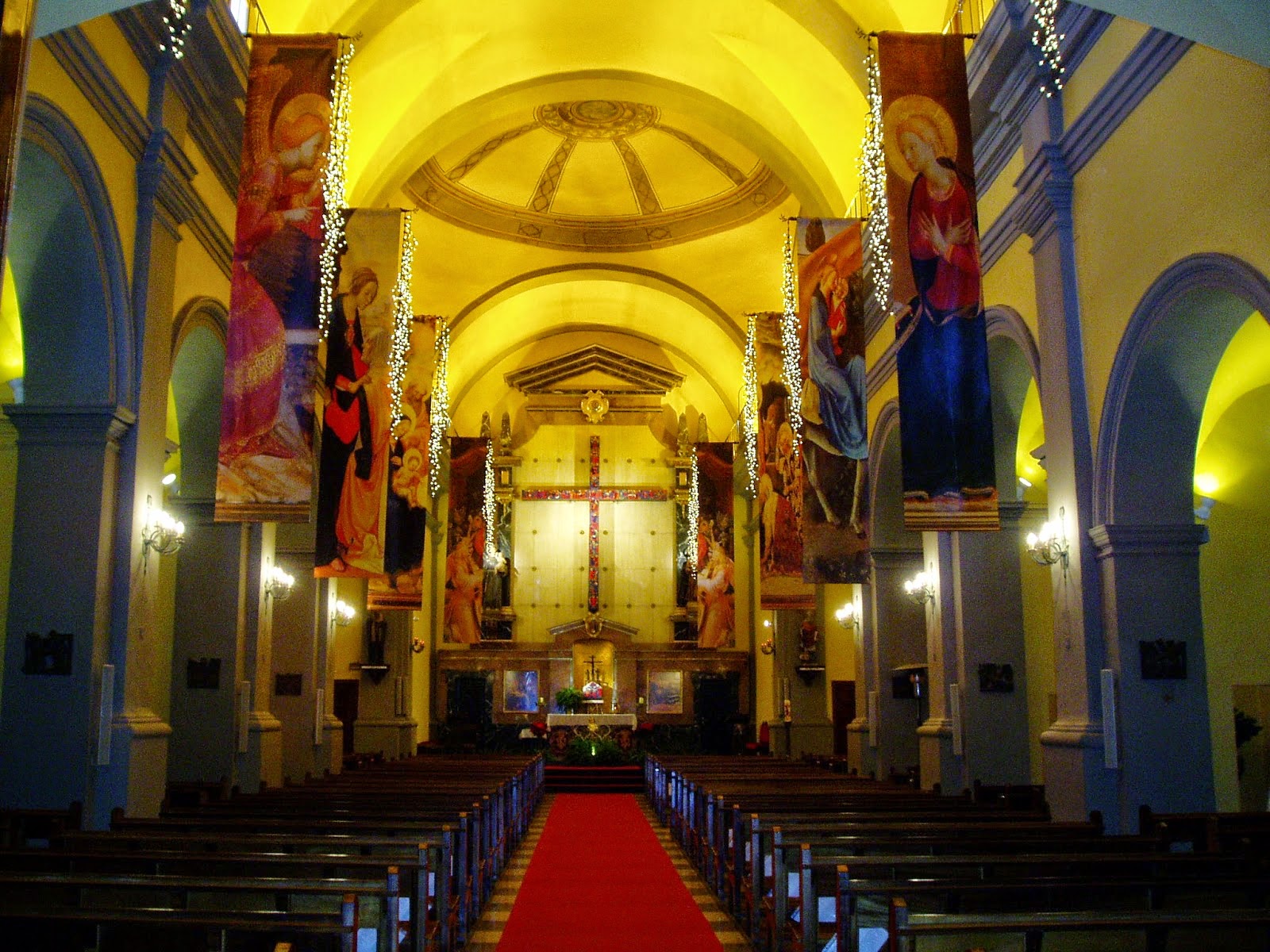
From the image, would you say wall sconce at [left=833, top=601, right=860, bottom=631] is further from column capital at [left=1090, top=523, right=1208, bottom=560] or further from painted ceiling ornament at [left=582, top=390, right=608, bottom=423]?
painted ceiling ornament at [left=582, top=390, right=608, bottom=423]

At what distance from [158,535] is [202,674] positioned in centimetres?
317

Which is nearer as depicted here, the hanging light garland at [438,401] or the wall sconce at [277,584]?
the wall sconce at [277,584]

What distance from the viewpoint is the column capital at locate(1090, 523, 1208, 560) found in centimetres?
923

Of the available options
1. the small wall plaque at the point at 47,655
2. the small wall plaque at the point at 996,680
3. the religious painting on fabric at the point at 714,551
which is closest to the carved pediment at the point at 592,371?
the religious painting on fabric at the point at 714,551

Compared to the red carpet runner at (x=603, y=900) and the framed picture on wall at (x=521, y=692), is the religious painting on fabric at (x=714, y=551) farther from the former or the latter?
the red carpet runner at (x=603, y=900)

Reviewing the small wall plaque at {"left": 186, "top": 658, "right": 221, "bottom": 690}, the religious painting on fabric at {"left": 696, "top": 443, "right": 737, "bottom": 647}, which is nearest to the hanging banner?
the small wall plaque at {"left": 186, "top": 658, "right": 221, "bottom": 690}

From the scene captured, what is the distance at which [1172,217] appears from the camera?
326 inches

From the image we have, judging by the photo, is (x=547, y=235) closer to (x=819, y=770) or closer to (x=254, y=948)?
(x=819, y=770)

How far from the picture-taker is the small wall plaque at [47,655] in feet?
30.1

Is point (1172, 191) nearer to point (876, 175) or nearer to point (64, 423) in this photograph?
point (876, 175)

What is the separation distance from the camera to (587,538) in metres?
29.4

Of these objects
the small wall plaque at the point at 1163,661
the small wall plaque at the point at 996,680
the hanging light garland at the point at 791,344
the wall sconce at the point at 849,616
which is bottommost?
the small wall plaque at the point at 996,680

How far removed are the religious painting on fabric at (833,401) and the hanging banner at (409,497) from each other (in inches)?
197

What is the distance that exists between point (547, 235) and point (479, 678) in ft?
33.3
